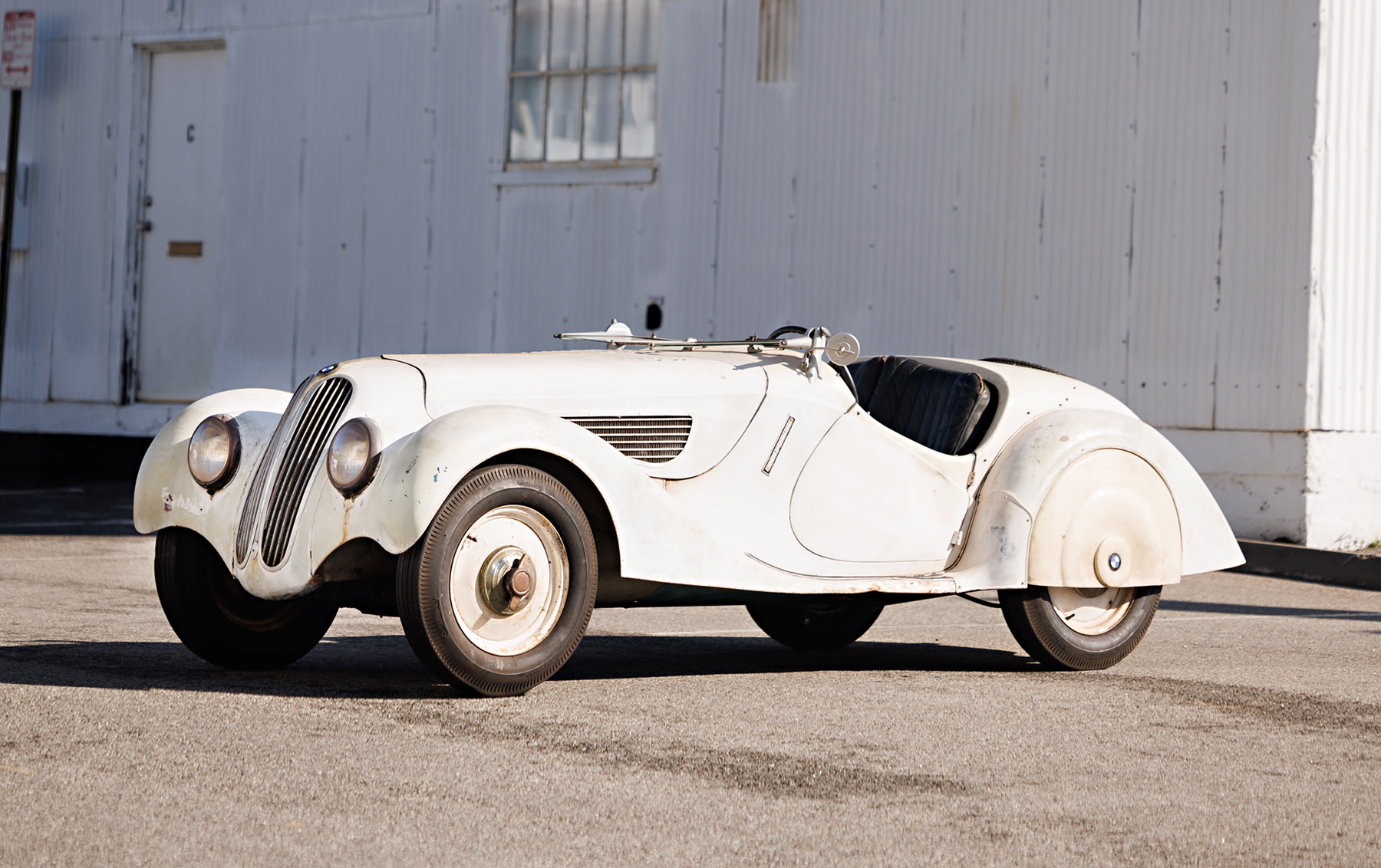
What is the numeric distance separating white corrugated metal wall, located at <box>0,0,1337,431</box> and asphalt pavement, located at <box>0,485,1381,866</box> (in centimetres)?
571

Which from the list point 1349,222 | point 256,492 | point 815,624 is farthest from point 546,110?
point 256,492

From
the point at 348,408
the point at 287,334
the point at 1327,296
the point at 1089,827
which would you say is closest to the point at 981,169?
the point at 1327,296

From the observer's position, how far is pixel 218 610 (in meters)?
5.76

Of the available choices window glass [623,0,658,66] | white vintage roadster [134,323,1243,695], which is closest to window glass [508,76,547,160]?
window glass [623,0,658,66]

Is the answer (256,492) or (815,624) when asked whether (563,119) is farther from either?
(256,492)

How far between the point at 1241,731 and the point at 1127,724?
1.07 ft

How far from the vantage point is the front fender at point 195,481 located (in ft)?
18.5

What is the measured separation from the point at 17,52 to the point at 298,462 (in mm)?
13292

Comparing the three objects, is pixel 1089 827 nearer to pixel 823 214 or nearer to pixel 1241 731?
pixel 1241 731

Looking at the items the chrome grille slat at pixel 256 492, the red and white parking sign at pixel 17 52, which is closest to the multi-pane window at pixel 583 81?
the red and white parking sign at pixel 17 52

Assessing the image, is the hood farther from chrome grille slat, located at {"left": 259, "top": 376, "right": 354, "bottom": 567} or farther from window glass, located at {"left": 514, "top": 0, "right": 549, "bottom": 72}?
window glass, located at {"left": 514, "top": 0, "right": 549, "bottom": 72}

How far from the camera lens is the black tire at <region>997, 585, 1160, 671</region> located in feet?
20.2

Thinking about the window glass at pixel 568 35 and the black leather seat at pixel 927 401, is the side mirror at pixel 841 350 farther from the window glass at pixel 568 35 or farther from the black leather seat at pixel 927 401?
the window glass at pixel 568 35

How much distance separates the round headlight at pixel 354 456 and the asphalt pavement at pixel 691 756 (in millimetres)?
670
